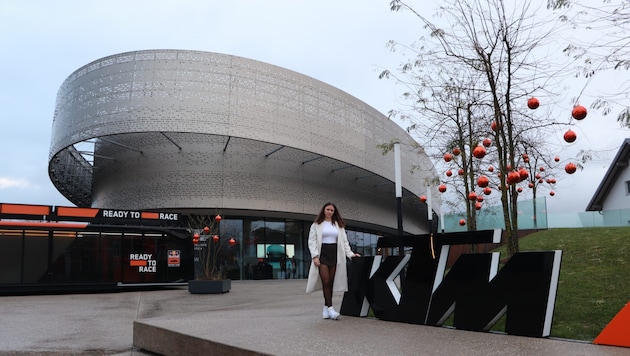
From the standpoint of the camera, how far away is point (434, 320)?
6102 mm

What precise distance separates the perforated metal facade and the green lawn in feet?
35.5

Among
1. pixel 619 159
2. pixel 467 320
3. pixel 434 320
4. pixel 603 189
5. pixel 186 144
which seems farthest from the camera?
pixel 603 189

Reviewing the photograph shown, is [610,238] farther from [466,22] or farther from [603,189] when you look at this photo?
[603,189]

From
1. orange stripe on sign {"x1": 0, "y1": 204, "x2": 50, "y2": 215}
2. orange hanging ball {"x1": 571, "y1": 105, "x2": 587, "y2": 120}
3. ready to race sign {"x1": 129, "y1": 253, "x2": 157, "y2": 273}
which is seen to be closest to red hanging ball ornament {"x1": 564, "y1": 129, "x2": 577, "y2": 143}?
orange hanging ball {"x1": 571, "y1": 105, "x2": 587, "y2": 120}

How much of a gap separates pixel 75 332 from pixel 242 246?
74.8 feet

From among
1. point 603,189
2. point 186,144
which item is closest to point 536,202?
point 603,189

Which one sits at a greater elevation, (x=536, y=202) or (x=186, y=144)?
(x=186, y=144)

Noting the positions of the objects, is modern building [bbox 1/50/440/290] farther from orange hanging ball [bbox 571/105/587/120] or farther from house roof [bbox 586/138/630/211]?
orange hanging ball [bbox 571/105/587/120]

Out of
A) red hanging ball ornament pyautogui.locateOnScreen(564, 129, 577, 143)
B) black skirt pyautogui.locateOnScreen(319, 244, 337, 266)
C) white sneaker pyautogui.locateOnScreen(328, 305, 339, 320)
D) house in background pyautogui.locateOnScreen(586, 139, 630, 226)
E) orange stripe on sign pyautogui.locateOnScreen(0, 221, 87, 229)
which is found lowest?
white sneaker pyautogui.locateOnScreen(328, 305, 339, 320)

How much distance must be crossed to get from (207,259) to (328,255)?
13242mm

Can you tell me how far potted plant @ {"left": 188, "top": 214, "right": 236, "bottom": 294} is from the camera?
18.4 metres

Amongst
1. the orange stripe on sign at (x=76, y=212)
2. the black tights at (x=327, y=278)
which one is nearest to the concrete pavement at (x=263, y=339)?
the black tights at (x=327, y=278)

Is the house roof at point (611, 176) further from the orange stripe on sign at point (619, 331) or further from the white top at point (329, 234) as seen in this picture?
the orange stripe on sign at point (619, 331)

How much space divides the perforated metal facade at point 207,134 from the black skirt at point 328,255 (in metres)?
18.2
